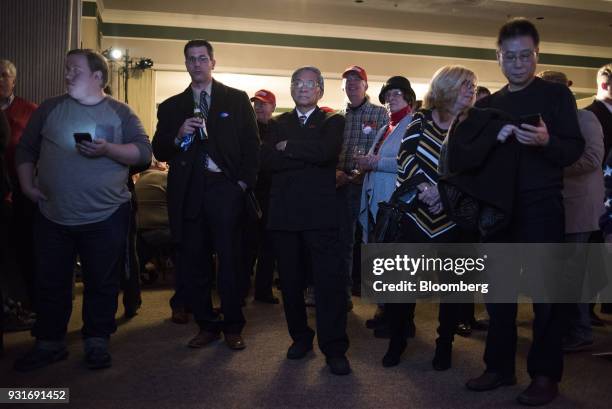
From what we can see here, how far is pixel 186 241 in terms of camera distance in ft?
10.3

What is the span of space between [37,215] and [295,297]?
123cm

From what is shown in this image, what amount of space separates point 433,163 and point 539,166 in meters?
0.52

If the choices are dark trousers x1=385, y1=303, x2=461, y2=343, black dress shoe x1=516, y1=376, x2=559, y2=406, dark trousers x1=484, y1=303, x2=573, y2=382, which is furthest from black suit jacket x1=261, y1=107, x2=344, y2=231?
black dress shoe x1=516, y1=376, x2=559, y2=406

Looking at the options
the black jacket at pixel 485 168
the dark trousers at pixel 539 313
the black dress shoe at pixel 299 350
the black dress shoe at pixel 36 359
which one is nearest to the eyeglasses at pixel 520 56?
the black jacket at pixel 485 168

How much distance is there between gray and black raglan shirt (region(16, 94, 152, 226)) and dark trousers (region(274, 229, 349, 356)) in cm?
81

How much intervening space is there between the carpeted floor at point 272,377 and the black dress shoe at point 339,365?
32mm

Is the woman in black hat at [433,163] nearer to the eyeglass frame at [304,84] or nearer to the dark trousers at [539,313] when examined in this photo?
the dark trousers at [539,313]

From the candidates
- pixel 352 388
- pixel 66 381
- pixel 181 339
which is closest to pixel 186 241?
pixel 181 339

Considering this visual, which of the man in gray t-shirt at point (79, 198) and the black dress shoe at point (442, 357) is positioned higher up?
the man in gray t-shirt at point (79, 198)

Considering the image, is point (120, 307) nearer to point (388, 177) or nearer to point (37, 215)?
point (37, 215)

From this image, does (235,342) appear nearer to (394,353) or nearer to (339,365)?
(339,365)

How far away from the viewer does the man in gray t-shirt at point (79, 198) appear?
9.02 feet

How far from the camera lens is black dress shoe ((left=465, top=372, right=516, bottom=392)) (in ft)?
8.24

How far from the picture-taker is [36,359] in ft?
9.11
